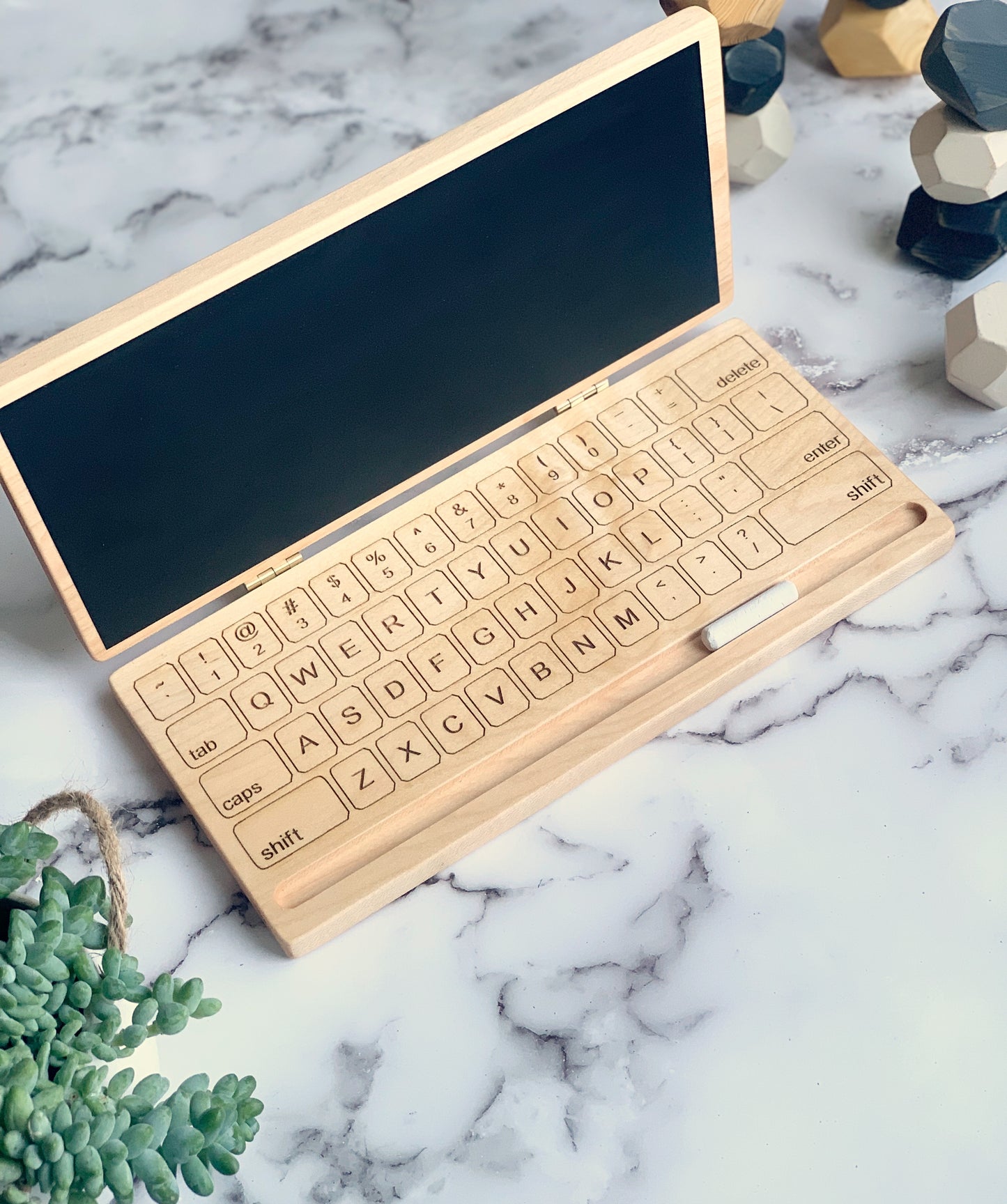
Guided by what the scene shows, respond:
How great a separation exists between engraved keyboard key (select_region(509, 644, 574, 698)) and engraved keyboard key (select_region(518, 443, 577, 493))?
0.12 meters

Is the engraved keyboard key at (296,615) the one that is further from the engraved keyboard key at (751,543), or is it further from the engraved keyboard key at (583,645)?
the engraved keyboard key at (751,543)

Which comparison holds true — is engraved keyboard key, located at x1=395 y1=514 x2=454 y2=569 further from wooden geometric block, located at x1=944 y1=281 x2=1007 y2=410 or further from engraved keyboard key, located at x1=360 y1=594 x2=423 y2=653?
wooden geometric block, located at x1=944 y1=281 x2=1007 y2=410

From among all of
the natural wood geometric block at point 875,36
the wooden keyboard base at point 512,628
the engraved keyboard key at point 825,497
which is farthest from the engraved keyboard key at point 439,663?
the natural wood geometric block at point 875,36

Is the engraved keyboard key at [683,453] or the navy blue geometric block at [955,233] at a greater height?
the navy blue geometric block at [955,233]

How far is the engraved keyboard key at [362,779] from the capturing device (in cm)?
73

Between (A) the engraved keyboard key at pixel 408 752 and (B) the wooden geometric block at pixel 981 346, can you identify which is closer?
(A) the engraved keyboard key at pixel 408 752

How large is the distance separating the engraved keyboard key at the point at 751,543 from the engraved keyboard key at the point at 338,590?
218 mm

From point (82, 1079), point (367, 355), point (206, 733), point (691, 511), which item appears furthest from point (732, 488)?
point (82, 1079)

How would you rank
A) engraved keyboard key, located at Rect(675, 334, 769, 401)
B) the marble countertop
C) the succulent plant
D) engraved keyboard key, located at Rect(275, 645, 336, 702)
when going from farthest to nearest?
engraved keyboard key, located at Rect(675, 334, 769, 401) → engraved keyboard key, located at Rect(275, 645, 336, 702) → the marble countertop → the succulent plant

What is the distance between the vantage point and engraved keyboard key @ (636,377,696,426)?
33.6 inches

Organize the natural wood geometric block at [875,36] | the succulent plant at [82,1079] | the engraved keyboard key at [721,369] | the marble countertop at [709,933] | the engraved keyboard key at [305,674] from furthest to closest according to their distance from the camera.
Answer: the natural wood geometric block at [875,36] → the engraved keyboard key at [721,369] → the engraved keyboard key at [305,674] → the marble countertop at [709,933] → the succulent plant at [82,1079]

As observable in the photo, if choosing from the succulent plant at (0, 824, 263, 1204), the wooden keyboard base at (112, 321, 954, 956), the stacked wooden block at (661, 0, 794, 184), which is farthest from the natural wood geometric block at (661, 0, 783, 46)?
the succulent plant at (0, 824, 263, 1204)

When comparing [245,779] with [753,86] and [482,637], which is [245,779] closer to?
[482,637]

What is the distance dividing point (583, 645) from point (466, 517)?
12cm
